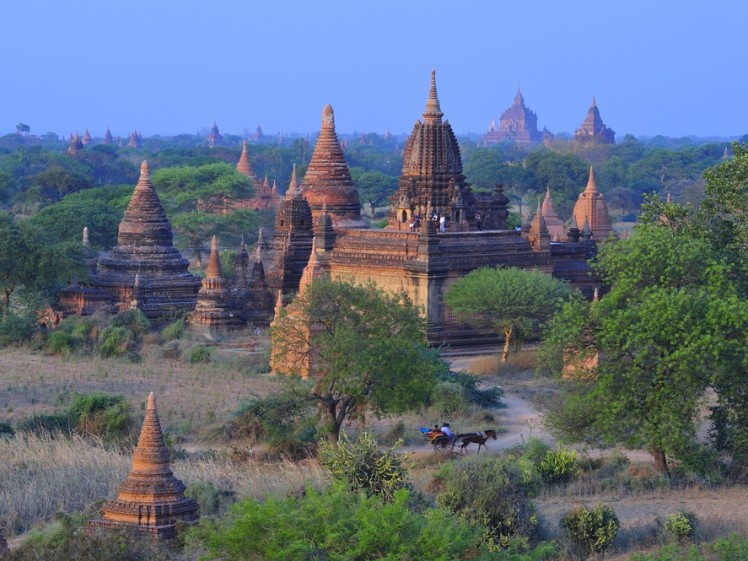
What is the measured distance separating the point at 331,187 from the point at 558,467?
71.4 feet

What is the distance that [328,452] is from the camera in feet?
66.0

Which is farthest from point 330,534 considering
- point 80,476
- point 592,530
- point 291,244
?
point 291,244

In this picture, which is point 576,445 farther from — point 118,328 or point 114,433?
point 118,328

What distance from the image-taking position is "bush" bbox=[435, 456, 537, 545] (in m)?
19.4

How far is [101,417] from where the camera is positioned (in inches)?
1017

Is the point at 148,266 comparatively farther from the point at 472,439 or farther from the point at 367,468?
the point at 367,468

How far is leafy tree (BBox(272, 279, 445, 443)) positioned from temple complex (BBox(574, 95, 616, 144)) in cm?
12746

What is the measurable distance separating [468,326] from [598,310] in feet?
41.0

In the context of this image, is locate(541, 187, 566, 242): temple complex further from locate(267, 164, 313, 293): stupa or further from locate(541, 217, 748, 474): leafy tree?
locate(541, 217, 748, 474): leafy tree

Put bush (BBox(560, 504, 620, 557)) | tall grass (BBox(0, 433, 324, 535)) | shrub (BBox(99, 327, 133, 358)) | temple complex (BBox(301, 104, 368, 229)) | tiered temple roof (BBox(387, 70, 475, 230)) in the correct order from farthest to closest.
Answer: temple complex (BBox(301, 104, 368, 229)) < tiered temple roof (BBox(387, 70, 475, 230)) < shrub (BBox(99, 327, 133, 358)) < tall grass (BBox(0, 433, 324, 535)) < bush (BBox(560, 504, 620, 557))

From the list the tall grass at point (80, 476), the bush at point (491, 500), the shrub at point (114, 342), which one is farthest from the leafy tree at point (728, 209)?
the shrub at point (114, 342)

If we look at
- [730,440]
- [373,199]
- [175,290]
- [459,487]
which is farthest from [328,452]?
[373,199]

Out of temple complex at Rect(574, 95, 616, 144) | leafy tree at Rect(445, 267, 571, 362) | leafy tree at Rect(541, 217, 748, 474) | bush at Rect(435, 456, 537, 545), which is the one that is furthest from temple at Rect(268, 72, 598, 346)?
temple complex at Rect(574, 95, 616, 144)

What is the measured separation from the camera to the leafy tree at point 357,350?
83.8ft
